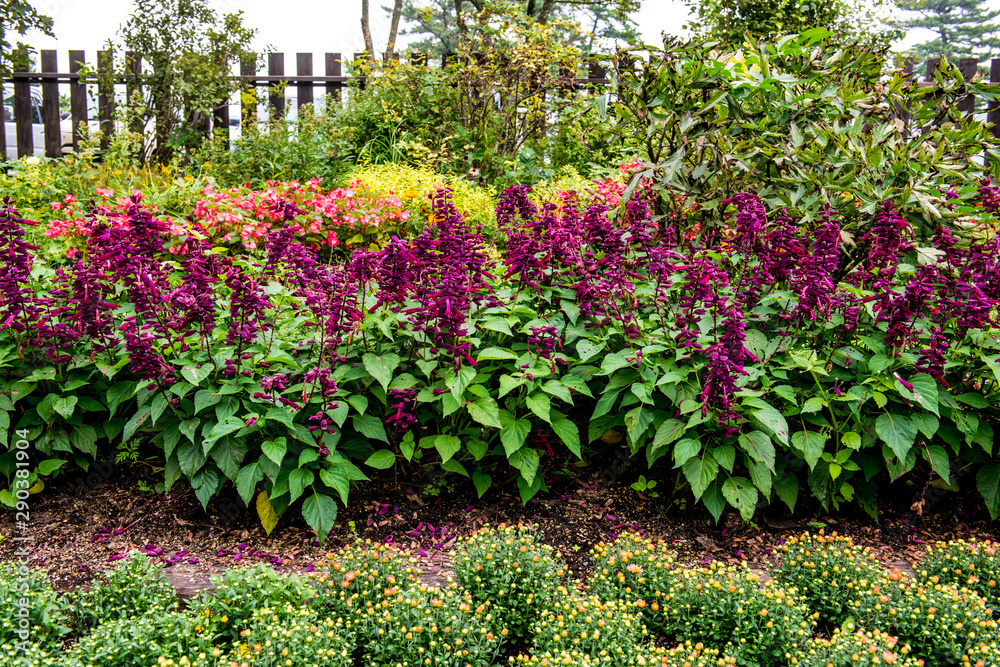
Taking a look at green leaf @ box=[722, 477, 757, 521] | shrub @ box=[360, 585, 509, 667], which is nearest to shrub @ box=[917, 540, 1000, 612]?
green leaf @ box=[722, 477, 757, 521]

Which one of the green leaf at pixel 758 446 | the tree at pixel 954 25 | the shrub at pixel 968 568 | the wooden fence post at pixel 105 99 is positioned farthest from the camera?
the tree at pixel 954 25

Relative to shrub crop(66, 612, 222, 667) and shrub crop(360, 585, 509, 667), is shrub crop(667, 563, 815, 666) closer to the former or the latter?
shrub crop(360, 585, 509, 667)

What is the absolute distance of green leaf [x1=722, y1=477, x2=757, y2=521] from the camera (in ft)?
9.72

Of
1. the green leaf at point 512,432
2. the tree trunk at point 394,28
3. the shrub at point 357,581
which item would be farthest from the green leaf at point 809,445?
the tree trunk at point 394,28

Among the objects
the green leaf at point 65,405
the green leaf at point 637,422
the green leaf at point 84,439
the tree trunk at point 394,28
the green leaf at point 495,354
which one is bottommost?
the green leaf at point 84,439

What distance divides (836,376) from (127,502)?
11.3 ft

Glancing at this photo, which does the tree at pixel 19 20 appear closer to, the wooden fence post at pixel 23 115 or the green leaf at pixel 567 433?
the wooden fence post at pixel 23 115

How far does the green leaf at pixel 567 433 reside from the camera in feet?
10.2

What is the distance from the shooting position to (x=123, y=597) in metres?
2.43

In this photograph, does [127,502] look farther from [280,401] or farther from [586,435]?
[586,435]

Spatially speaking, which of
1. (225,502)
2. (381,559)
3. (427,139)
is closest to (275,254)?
(225,502)

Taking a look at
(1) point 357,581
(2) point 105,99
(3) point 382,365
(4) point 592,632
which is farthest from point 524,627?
(2) point 105,99

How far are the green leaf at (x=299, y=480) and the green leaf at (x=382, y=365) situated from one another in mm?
490

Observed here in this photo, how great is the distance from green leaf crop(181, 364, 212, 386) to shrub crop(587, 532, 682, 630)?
5.97 ft
